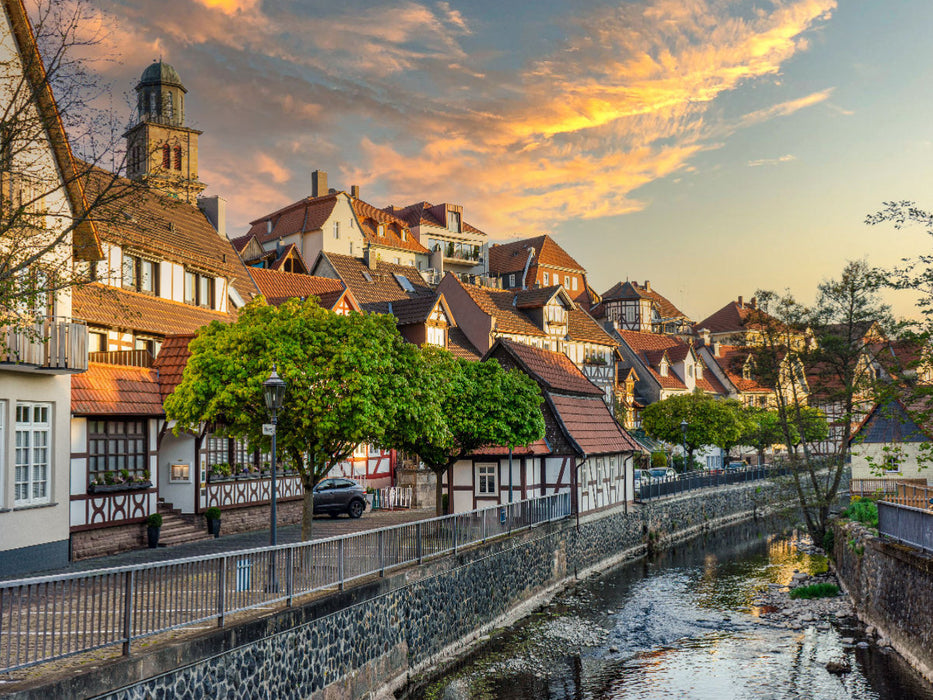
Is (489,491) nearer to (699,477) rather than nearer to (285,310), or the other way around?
(285,310)

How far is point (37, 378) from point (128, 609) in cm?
1079

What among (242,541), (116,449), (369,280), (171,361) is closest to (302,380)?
(116,449)

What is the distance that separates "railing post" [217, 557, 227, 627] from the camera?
39.3ft

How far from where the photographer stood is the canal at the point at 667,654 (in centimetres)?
1808

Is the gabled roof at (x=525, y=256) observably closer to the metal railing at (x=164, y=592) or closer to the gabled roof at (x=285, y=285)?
the gabled roof at (x=285, y=285)

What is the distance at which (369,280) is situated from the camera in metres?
61.0

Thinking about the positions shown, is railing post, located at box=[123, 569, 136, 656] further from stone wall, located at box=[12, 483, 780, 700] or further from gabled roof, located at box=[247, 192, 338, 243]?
gabled roof, located at box=[247, 192, 338, 243]

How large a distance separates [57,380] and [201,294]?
12.0 m

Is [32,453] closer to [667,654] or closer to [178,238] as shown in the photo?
[178,238]

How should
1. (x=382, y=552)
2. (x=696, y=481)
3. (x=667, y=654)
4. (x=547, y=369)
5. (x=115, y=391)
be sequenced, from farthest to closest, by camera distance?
(x=696, y=481) → (x=547, y=369) → (x=115, y=391) → (x=667, y=654) → (x=382, y=552)

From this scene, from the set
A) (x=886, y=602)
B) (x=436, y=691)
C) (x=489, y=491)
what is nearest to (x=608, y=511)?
(x=489, y=491)

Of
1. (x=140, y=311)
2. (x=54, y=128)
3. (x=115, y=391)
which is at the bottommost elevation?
(x=115, y=391)

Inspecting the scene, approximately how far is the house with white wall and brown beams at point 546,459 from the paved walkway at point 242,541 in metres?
2.50

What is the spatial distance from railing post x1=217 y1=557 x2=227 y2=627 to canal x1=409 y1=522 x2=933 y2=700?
631 cm
